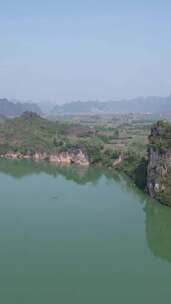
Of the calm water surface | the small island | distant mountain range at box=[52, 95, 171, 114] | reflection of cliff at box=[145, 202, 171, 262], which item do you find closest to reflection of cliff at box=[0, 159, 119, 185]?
the small island

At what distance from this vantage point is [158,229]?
1823 cm

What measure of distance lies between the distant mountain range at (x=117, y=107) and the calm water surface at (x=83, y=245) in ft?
308

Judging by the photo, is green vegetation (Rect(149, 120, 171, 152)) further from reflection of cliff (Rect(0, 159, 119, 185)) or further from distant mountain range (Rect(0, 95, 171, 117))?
distant mountain range (Rect(0, 95, 171, 117))

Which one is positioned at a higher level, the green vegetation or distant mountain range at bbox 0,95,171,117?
the green vegetation

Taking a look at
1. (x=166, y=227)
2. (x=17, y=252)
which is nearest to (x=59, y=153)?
(x=166, y=227)

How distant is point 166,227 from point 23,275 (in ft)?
22.5

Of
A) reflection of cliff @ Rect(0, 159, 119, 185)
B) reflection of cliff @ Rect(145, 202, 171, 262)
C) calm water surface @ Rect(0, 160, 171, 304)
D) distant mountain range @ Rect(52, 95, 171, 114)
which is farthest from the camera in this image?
distant mountain range @ Rect(52, 95, 171, 114)

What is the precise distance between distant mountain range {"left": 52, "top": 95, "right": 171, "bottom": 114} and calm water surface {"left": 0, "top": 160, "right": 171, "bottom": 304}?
308 feet

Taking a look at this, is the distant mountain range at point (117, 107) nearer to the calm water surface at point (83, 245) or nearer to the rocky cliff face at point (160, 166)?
the rocky cliff face at point (160, 166)

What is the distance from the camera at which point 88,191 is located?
81.0 ft

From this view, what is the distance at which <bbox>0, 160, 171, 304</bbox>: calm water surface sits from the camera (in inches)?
488

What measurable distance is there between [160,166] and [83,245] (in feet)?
24.8

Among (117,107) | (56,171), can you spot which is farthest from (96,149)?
(117,107)

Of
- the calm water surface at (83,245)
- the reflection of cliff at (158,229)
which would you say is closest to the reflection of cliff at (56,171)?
the calm water surface at (83,245)
